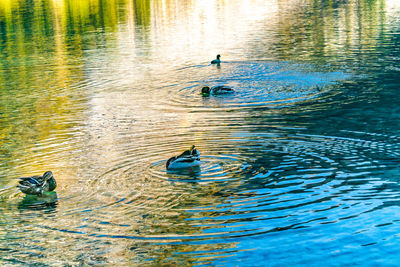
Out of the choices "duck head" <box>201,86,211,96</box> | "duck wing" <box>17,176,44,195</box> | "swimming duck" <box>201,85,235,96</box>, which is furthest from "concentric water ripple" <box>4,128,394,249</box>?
Result: "duck head" <box>201,86,211,96</box>

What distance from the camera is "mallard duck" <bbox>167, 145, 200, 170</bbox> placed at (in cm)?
1410

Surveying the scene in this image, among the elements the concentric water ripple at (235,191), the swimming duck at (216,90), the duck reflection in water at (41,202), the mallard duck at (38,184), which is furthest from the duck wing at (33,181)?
the swimming duck at (216,90)

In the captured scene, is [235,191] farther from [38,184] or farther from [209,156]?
[38,184]

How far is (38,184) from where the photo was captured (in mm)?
13008

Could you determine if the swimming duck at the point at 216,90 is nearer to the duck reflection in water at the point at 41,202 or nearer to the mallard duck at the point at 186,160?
the mallard duck at the point at 186,160

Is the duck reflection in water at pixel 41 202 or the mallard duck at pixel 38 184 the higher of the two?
the mallard duck at pixel 38 184

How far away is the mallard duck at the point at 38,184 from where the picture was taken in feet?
42.8

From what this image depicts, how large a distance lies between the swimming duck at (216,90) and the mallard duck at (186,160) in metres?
9.31

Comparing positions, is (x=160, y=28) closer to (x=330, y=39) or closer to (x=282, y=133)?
(x=330, y=39)

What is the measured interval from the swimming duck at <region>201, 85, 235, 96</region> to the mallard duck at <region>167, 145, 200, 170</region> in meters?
9.31

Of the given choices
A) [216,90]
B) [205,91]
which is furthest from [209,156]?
[205,91]

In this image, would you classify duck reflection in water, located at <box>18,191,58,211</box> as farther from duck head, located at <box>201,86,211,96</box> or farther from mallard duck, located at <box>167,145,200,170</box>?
duck head, located at <box>201,86,211,96</box>

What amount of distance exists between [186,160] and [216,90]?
9.76 meters

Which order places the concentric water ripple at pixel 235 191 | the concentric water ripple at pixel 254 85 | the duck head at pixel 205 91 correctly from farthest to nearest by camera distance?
1. the duck head at pixel 205 91
2. the concentric water ripple at pixel 254 85
3. the concentric water ripple at pixel 235 191
